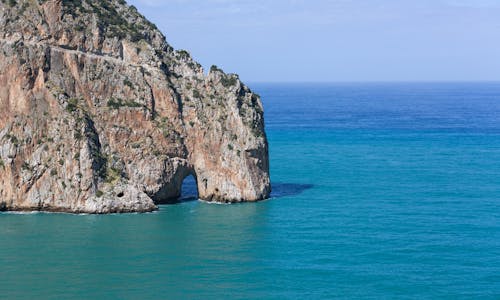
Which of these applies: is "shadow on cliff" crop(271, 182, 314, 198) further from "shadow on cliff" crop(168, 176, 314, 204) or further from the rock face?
the rock face

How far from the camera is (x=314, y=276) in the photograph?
60094 millimetres

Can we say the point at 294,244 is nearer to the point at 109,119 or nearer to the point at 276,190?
the point at 276,190

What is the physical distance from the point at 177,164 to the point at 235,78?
A: 1176 centimetres

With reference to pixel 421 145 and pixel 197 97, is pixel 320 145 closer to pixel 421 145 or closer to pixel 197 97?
pixel 421 145

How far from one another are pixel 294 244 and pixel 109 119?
85.2 ft

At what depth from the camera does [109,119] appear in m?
83.8

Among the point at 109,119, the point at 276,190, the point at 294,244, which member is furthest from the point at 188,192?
the point at 294,244

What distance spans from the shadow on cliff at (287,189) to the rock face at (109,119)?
3.06m

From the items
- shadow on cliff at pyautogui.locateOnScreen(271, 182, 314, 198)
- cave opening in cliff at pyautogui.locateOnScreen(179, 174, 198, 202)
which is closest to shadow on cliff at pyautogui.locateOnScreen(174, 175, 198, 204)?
cave opening in cliff at pyautogui.locateOnScreen(179, 174, 198, 202)

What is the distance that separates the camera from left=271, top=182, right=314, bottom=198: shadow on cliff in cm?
8944

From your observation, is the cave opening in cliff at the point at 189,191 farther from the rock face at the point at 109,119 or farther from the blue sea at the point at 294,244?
the rock face at the point at 109,119

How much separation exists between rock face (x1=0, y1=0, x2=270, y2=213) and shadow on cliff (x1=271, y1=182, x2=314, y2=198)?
306 cm

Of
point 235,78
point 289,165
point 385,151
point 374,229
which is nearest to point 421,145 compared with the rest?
point 385,151

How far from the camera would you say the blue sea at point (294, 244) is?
57406mm
